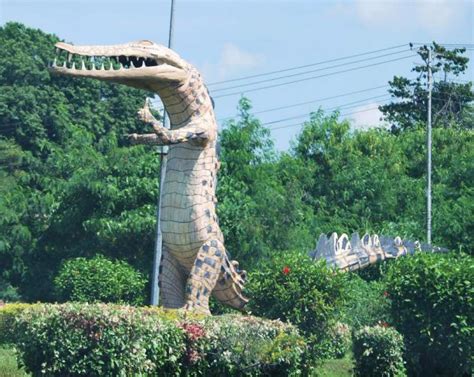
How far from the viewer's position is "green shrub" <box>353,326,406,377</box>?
14336mm

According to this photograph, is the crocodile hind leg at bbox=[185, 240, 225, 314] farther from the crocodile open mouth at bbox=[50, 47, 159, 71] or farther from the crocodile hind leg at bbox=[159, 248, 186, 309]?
the crocodile open mouth at bbox=[50, 47, 159, 71]

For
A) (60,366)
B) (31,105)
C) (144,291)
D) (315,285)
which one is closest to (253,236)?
(144,291)

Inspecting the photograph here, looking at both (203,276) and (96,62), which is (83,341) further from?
(96,62)

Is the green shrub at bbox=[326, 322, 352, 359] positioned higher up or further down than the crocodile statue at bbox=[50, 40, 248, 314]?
further down

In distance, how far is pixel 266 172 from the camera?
24453 mm

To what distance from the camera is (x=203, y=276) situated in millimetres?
15195

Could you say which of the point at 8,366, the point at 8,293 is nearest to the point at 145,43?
the point at 8,366

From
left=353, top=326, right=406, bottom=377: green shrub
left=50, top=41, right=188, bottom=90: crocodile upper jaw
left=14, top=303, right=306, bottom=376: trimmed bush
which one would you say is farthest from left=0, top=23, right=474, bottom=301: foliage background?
left=14, top=303, right=306, bottom=376: trimmed bush

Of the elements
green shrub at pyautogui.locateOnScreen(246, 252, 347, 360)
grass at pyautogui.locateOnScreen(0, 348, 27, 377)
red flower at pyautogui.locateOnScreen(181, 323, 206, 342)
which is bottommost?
grass at pyautogui.locateOnScreen(0, 348, 27, 377)

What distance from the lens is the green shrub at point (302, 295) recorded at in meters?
15.1

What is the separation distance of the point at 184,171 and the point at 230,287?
188 cm

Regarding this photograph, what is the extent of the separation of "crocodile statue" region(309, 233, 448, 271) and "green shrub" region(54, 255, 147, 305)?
387 centimetres

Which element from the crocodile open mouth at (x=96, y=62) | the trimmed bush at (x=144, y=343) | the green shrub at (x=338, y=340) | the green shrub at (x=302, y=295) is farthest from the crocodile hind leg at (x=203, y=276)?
the crocodile open mouth at (x=96, y=62)

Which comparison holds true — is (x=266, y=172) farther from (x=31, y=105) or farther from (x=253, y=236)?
(x=31, y=105)
